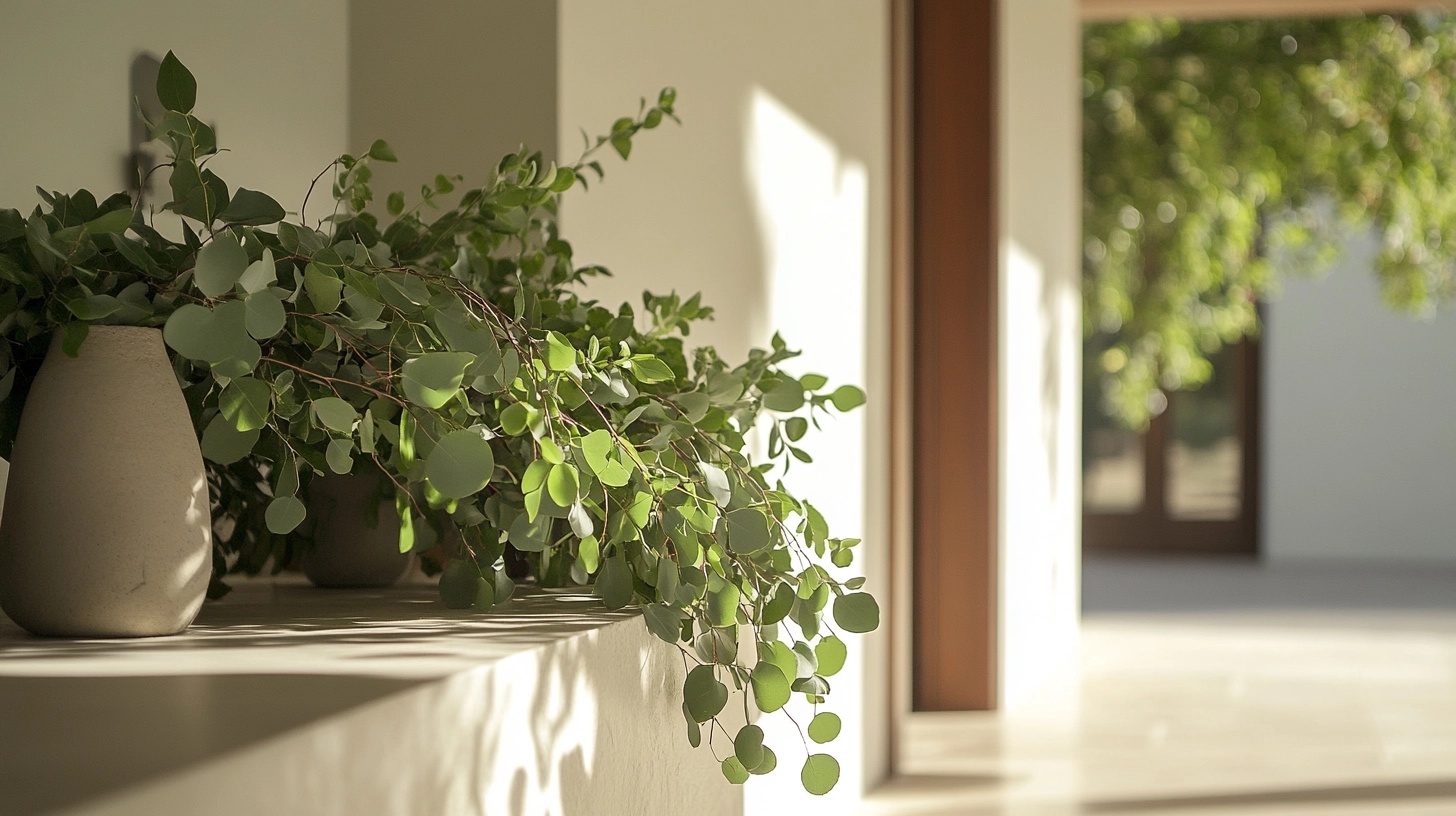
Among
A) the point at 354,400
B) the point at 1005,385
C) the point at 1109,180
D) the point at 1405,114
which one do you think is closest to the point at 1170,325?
the point at 1109,180

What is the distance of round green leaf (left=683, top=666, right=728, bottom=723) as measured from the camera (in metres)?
0.96

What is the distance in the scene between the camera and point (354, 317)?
35.7 inches

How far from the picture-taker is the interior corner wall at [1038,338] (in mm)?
3932

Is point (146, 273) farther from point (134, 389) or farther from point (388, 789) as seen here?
point (388, 789)

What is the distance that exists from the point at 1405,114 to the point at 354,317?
20.9 ft

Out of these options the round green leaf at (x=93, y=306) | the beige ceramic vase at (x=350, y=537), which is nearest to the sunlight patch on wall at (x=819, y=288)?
the beige ceramic vase at (x=350, y=537)

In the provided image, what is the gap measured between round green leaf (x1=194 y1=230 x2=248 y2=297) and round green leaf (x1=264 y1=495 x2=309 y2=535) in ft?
0.53

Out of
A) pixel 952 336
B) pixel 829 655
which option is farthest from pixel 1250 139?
→ pixel 829 655

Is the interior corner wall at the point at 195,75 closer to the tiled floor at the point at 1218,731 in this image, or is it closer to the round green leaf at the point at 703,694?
the round green leaf at the point at 703,694

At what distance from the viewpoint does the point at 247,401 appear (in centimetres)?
87

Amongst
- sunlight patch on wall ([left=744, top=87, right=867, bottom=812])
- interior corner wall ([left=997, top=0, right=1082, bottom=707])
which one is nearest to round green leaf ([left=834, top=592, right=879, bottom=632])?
sunlight patch on wall ([left=744, top=87, right=867, bottom=812])

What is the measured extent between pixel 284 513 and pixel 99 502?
0.37 feet

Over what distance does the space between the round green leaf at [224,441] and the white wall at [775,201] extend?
2.24ft

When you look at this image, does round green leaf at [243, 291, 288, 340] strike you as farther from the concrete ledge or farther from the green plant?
the concrete ledge
